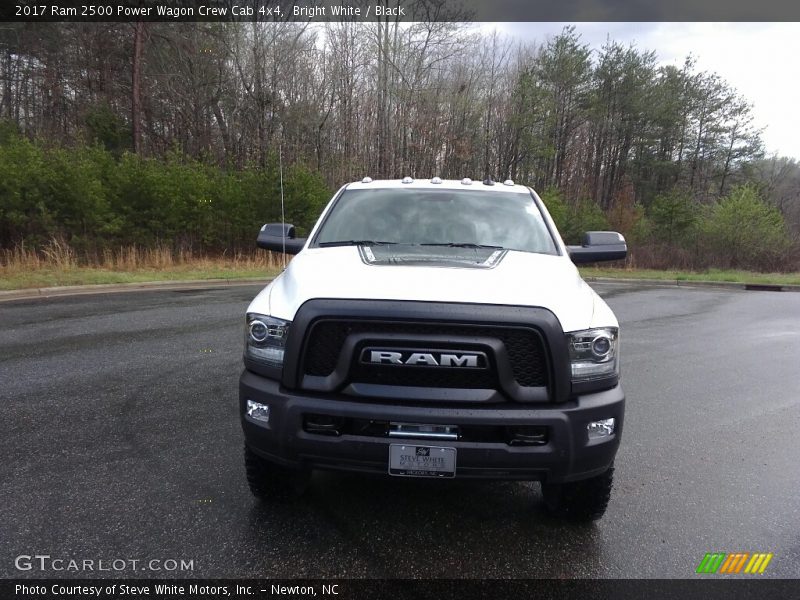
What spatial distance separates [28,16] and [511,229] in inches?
1031

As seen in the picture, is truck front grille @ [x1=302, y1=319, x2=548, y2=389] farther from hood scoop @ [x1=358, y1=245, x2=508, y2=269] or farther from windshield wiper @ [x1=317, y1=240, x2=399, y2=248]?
windshield wiper @ [x1=317, y1=240, x2=399, y2=248]

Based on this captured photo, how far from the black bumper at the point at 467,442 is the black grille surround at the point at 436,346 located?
6cm

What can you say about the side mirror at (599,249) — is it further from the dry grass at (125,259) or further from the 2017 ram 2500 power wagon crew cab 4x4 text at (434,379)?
the dry grass at (125,259)

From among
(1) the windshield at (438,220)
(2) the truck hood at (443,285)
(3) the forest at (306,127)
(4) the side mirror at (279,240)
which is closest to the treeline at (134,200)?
(3) the forest at (306,127)

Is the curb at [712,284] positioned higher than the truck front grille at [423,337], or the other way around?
the truck front grille at [423,337]

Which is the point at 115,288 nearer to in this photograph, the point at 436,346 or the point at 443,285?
the point at 443,285

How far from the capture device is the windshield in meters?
3.41

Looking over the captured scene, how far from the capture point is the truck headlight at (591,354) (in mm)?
2256

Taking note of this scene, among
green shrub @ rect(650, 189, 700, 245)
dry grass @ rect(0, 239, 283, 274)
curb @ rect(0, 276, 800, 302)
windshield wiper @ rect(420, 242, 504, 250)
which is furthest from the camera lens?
green shrub @ rect(650, 189, 700, 245)

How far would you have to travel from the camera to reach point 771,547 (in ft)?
8.34

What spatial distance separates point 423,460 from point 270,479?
990 millimetres

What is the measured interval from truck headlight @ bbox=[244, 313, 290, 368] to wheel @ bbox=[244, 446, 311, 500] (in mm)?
539

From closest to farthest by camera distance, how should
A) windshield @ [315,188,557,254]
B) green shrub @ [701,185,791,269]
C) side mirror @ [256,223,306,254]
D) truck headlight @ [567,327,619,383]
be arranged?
1. truck headlight @ [567,327,619,383]
2. windshield @ [315,188,557,254]
3. side mirror @ [256,223,306,254]
4. green shrub @ [701,185,791,269]

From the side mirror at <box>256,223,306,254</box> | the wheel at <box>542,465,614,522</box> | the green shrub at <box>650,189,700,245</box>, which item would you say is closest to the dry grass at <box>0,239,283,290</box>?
the side mirror at <box>256,223,306,254</box>
